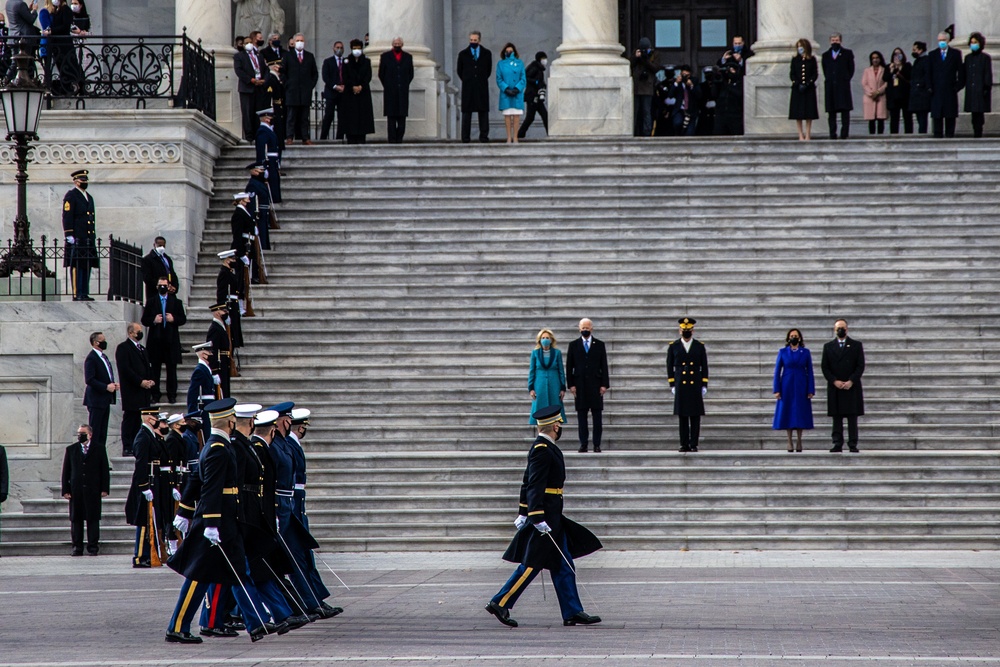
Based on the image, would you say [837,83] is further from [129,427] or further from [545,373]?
[129,427]

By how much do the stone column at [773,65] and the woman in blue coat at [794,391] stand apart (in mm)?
11102

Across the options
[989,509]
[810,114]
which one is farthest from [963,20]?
[989,509]

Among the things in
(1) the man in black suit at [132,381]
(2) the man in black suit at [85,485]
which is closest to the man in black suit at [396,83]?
(1) the man in black suit at [132,381]

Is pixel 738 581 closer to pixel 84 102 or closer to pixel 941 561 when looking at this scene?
pixel 941 561

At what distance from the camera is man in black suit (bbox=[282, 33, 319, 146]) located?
96.2 feet

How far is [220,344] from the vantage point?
71.7 feet

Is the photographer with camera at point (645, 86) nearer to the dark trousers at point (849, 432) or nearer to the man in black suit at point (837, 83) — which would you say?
the man in black suit at point (837, 83)

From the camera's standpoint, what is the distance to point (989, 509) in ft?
61.8

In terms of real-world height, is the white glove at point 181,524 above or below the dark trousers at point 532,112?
below

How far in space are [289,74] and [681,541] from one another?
1374 cm

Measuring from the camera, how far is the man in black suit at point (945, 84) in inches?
1143

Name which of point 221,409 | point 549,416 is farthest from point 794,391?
point 221,409

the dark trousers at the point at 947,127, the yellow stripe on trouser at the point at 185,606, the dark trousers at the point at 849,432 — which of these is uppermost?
the dark trousers at the point at 947,127

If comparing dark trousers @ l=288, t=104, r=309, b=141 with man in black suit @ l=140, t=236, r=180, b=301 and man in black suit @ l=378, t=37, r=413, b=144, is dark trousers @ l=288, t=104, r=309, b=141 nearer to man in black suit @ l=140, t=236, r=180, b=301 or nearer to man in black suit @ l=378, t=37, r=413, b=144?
man in black suit @ l=378, t=37, r=413, b=144
